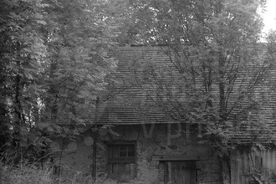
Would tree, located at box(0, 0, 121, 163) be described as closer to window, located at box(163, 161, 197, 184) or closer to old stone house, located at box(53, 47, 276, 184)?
old stone house, located at box(53, 47, 276, 184)

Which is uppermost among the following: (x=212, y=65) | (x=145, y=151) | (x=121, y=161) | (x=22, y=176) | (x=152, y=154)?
(x=212, y=65)

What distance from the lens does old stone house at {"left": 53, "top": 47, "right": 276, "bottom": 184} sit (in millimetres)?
14203

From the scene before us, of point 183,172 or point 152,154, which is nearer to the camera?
point 152,154

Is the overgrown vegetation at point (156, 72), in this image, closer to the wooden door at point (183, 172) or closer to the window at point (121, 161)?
the wooden door at point (183, 172)

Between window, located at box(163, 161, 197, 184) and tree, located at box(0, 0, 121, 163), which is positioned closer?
tree, located at box(0, 0, 121, 163)

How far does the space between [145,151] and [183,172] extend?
1497 millimetres

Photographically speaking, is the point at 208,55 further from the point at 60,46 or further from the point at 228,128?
the point at 60,46

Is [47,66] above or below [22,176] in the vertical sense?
above

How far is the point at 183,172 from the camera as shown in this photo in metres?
14.6

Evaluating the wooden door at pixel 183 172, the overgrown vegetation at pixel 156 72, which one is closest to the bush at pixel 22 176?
the overgrown vegetation at pixel 156 72

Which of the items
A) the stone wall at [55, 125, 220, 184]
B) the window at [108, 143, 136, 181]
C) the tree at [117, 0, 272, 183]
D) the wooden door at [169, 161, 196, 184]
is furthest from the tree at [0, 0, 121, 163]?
the wooden door at [169, 161, 196, 184]

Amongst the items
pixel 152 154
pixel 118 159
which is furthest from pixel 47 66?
pixel 152 154

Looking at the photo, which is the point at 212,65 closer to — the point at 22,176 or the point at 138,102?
the point at 138,102

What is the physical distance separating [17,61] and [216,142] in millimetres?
6542
